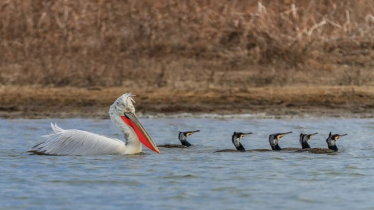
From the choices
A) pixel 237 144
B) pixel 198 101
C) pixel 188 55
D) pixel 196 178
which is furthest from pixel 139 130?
pixel 188 55

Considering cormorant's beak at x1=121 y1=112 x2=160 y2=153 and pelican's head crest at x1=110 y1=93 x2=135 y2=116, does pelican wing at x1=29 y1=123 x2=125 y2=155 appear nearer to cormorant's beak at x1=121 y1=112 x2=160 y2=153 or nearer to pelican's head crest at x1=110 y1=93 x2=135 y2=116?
cormorant's beak at x1=121 y1=112 x2=160 y2=153

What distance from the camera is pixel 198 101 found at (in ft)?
46.4

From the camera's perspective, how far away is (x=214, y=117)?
13.7m

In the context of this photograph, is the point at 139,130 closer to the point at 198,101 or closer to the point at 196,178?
the point at 196,178

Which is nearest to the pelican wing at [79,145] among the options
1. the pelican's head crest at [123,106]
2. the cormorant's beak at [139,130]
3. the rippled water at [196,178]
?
the rippled water at [196,178]

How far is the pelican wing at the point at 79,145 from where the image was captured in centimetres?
986

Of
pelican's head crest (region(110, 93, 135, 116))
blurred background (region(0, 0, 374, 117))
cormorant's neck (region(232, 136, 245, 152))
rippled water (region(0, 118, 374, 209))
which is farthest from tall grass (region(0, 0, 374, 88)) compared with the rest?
pelican's head crest (region(110, 93, 135, 116))

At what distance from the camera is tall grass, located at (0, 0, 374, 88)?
14.9 m

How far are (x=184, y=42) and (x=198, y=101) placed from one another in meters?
2.01

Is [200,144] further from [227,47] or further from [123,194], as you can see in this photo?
[227,47]

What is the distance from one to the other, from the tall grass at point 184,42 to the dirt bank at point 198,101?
1.08ft

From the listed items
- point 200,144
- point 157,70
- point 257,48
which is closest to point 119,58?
point 157,70

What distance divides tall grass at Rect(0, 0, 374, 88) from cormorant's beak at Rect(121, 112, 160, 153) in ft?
14.7

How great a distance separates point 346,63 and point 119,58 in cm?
344
